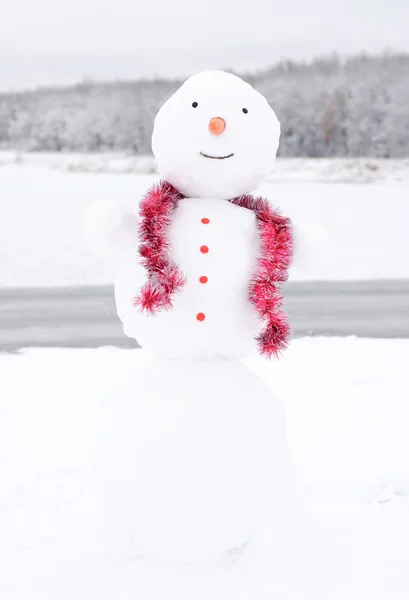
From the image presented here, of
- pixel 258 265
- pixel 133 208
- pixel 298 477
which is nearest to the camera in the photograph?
pixel 258 265

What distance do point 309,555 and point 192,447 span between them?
77 centimetres

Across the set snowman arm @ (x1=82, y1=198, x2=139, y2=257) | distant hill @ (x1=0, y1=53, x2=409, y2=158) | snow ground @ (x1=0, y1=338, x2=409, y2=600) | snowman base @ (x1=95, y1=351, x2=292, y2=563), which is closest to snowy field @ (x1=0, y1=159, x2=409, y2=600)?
snow ground @ (x1=0, y1=338, x2=409, y2=600)

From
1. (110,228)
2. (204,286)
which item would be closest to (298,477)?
(204,286)

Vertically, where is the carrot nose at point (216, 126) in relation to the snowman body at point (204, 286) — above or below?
above

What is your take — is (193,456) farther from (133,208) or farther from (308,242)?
(133,208)

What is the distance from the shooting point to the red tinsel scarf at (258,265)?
2928 millimetres

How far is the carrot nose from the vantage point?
2945 millimetres

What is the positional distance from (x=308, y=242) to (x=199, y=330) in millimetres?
598

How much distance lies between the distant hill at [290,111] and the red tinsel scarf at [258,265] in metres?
29.6

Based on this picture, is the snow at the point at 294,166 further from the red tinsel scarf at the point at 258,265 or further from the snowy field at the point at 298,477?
the red tinsel scarf at the point at 258,265

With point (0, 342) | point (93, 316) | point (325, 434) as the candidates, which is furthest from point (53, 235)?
point (325, 434)

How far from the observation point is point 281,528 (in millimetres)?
3180

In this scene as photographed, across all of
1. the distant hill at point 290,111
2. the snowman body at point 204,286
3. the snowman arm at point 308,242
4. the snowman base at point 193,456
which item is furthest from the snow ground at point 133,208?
the distant hill at point 290,111

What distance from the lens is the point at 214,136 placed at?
2.99m
